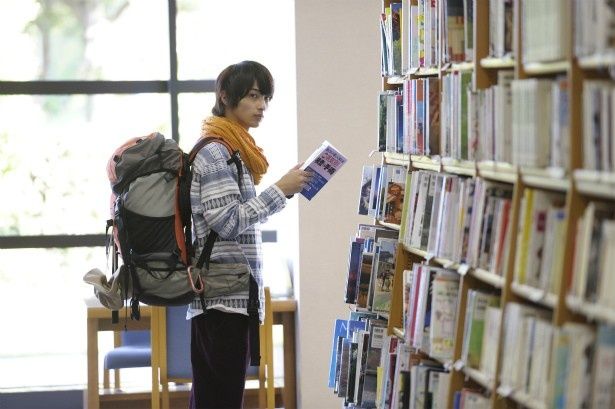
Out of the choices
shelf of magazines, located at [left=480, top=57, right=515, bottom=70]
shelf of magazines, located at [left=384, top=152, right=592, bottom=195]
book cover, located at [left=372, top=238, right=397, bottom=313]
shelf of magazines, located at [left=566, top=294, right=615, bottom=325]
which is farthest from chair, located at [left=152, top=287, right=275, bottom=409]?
shelf of magazines, located at [left=566, top=294, right=615, bottom=325]

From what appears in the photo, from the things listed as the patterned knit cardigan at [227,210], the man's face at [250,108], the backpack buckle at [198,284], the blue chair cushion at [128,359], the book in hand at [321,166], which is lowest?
the blue chair cushion at [128,359]

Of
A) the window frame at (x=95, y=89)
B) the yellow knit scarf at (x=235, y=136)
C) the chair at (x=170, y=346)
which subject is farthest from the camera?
the window frame at (x=95, y=89)

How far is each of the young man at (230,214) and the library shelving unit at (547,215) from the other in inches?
31.5

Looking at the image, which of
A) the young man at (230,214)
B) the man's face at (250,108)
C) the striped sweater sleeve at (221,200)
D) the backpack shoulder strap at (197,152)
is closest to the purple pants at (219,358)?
the young man at (230,214)

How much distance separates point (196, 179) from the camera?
381 centimetres

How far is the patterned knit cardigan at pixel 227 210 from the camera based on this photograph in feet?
12.3

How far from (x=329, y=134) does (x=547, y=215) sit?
3240mm

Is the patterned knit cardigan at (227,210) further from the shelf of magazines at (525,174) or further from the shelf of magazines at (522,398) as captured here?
the shelf of magazines at (522,398)

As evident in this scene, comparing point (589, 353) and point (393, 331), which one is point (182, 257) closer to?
point (393, 331)

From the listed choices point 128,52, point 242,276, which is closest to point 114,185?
point 242,276

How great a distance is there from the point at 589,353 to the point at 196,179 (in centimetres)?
172

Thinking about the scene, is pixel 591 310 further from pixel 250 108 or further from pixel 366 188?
pixel 366 188

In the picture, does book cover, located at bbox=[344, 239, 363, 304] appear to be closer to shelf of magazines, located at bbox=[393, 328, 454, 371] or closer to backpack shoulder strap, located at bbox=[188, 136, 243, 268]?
shelf of magazines, located at bbox=[393, 328, 454, 371]

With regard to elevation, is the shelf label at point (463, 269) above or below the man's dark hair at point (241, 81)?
below
